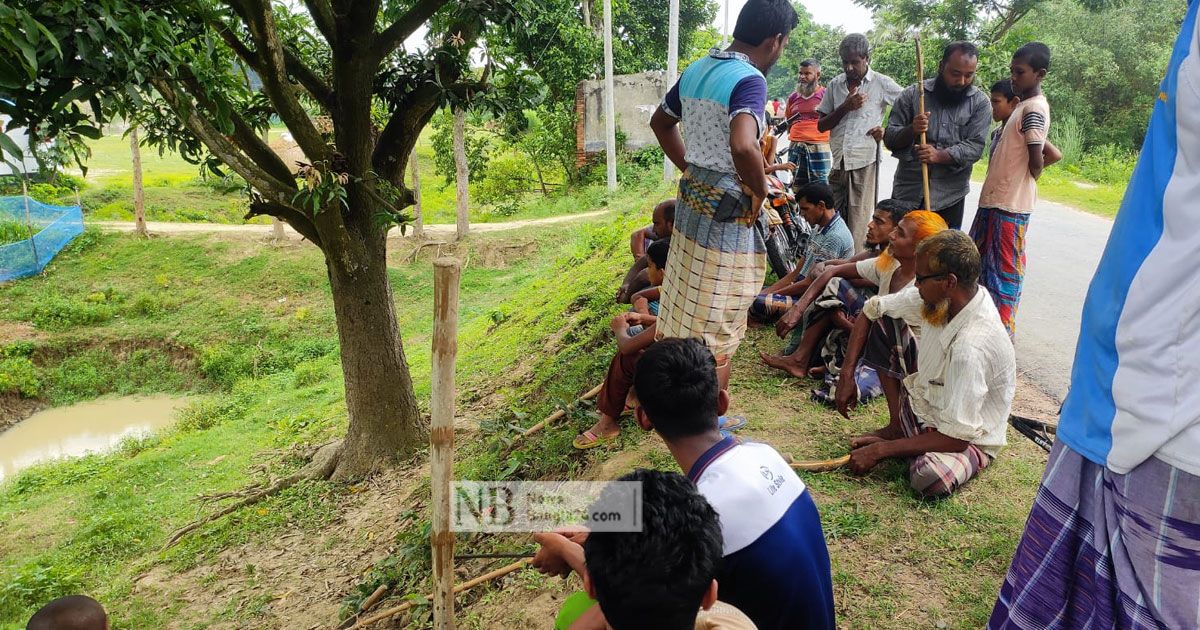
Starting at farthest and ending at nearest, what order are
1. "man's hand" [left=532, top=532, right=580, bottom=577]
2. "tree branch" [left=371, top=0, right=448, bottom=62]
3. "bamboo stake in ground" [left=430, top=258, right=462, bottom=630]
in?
"tree branch" [left=371, top=0, right=448, bottom=62]
"bamboo stake in ground" [left=430, top=258, right=462, bottom=630]
"man's hand" [left=532, top=532, right=580, bottom=577]

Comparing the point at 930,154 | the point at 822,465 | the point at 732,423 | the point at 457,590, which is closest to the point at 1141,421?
the point at 822,465

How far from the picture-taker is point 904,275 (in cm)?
381

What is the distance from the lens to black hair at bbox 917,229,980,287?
293 centimetres

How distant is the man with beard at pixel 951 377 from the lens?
9.68 feet

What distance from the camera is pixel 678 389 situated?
213 cm

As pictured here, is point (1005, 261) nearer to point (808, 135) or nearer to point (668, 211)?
point (668, 211)

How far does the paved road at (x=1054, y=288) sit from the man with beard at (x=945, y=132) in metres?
1.19

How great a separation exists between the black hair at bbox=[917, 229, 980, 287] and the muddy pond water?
12.3 metres

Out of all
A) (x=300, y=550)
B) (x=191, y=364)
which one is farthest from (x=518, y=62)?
(x=191, y=364)

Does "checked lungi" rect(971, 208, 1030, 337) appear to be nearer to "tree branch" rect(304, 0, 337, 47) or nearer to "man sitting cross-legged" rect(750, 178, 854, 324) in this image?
"man sitting cross-legged" rect(750, 178, 854, 324)

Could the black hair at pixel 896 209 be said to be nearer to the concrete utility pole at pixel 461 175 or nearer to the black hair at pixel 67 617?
the black hair at pixel 67 617

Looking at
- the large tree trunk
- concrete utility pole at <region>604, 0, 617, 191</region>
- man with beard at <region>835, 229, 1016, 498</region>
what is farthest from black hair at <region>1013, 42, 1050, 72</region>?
concrete utility pole at <region>604, 0, 617, 191</region>

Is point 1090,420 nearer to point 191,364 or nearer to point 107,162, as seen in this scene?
point 191,364

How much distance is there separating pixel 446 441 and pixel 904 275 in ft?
8.28
